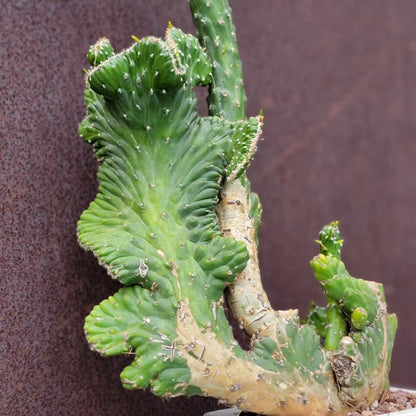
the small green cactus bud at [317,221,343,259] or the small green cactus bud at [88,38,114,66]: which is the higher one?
the small green cactus bud at [88,38,114,66]

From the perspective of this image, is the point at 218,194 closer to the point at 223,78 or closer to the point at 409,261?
→ the point at 223,78

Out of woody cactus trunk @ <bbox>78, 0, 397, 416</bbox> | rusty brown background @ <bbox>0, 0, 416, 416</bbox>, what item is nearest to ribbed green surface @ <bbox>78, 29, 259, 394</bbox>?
woody cactus trunk @ <bbox>78, 0, 397, 416</bbox>

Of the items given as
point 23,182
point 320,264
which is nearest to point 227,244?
point 320,264

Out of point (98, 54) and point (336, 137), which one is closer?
point (98, 54)

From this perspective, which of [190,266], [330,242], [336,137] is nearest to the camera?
[190,266]

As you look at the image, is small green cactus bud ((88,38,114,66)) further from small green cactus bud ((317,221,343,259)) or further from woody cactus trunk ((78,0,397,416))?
small green cactus bud ((317,221,343,259))

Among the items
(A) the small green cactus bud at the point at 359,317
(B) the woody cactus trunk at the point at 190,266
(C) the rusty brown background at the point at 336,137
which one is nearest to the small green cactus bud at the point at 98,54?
(B) the woody cactus trunk at the point at 190,266

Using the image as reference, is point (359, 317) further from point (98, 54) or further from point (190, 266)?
point (98, 54)

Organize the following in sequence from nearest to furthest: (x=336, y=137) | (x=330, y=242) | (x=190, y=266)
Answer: (x=190, y=266) → (x=330, y=242) → (x=336, y=137)

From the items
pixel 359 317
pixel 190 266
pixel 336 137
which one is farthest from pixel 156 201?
pixel 336 137

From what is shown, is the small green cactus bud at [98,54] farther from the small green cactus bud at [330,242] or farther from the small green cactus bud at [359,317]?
the small green cactus bud at [359,317]
